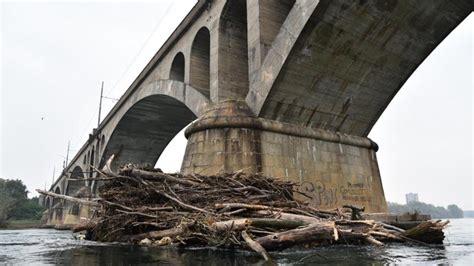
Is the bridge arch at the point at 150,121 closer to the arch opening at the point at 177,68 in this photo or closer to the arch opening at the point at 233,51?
the arch opening at the point at 177,68

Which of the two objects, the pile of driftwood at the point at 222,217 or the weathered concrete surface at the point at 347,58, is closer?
the pile of driftwood at the point at 222,217

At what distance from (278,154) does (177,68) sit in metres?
11.2

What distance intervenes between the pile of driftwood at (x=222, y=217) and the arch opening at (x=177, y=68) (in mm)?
12621

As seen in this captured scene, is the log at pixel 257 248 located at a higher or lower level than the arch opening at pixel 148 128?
lower

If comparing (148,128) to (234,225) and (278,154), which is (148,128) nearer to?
(278,154)

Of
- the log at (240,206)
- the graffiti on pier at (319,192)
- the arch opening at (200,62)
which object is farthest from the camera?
the arch opening at (200,62)

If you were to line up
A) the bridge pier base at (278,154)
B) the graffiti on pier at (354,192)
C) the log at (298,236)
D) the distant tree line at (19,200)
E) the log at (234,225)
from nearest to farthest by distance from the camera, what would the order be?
the log at (298,236) → the log at (234,225) → the bridge pier base at (278,154) → the graffiti on pier at (354,192) → the distant tree line at (19,200)

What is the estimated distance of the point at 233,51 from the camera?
14961 millimetres

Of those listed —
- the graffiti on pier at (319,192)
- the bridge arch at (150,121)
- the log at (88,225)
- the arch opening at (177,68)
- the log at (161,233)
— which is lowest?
the log at (161,233)

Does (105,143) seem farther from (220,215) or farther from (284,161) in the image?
(220,215)

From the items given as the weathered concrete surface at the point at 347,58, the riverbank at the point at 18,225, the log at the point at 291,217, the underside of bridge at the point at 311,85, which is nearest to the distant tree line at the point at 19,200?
the riverbank at the point at 18,225

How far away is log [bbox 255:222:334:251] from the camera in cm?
485

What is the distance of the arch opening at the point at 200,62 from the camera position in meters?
17.4

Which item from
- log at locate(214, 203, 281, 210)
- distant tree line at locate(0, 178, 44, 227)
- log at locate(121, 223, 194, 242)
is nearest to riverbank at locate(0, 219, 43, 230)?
distant tree line at locate(0, 178, 44, 227)
